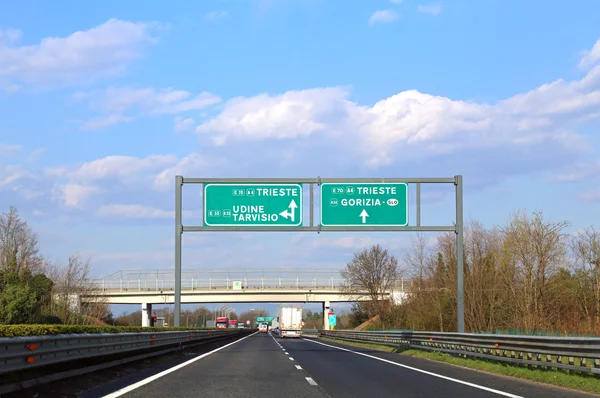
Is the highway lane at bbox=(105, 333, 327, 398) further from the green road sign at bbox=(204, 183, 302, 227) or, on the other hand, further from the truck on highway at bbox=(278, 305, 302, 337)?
the truck on highway at bbox=(278, 305, 302, 337)

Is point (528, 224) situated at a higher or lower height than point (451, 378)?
higher

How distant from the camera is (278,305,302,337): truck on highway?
267 feet

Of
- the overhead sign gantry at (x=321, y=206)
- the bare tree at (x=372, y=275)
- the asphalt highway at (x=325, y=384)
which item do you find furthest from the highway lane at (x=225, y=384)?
the bare tree at (x=372, y=275)

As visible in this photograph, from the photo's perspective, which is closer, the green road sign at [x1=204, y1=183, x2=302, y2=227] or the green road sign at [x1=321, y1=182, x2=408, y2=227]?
the green road sign at [x1=321, y1=182, x2=408, y2=227]

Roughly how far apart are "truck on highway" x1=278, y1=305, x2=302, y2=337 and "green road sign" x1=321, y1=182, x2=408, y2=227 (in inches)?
2088

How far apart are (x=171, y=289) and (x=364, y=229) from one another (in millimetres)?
51896

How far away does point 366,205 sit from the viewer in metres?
29.6

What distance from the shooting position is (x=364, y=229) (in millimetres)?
29562

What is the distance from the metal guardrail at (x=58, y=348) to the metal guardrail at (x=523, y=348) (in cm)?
1078

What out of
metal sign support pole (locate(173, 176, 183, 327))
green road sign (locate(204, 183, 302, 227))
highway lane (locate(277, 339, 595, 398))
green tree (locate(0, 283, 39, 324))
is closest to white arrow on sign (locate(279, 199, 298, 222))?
green road sign (locate(204, 183, 302, 227))

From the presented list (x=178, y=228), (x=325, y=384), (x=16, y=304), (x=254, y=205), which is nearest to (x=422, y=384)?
(x=325, y=384)

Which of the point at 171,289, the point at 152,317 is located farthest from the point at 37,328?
the point at 152,317

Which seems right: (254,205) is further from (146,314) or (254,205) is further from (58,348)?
(146,314)

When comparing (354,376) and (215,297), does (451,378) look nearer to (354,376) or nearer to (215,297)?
(354,376)
